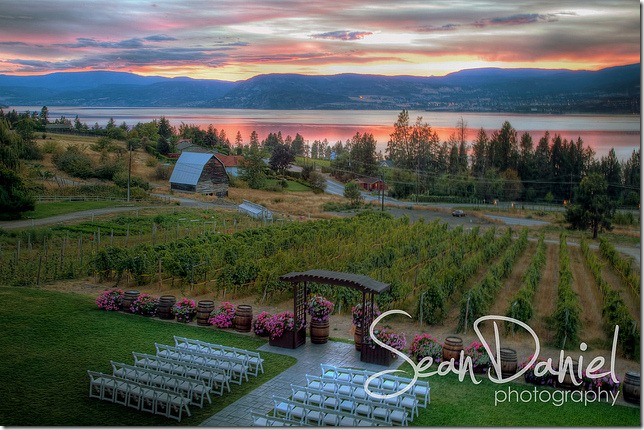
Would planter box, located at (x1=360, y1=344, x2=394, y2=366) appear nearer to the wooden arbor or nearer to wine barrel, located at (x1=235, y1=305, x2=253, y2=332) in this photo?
the wooden arbor

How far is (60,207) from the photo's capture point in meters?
16.3

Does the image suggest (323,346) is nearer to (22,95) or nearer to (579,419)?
(579,419)

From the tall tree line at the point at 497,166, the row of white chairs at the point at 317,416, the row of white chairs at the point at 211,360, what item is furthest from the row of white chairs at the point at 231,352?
the tall tree line at the point at 497,166

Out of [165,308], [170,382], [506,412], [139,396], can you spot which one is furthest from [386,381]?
[165,308]

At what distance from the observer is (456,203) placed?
25.7 metres

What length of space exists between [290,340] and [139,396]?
3287 millimetres

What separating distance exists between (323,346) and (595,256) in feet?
31.6

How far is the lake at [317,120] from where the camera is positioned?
49.7 ft

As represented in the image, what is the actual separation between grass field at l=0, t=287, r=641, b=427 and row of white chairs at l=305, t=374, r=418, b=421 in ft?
0.81

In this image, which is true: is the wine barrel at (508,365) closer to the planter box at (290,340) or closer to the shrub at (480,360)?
the shrub at (480,360)

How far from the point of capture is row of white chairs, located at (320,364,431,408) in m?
8.87

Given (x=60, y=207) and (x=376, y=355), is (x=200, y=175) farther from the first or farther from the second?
(x=376, y=355)

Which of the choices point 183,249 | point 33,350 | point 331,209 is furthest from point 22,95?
point 331,209

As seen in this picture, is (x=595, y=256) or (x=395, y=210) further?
(x=395, y=210)
